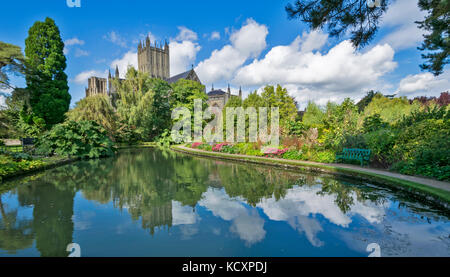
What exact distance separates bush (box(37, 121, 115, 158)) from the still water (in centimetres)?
645

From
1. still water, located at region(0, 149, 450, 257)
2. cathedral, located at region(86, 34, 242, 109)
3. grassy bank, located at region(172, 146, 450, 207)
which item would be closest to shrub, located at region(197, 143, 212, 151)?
grassy bank, located at region(172, 146, 450, 207)

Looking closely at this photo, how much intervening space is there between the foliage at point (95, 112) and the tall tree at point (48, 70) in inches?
48.1

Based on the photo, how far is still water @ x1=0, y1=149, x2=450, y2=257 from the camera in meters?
2.94

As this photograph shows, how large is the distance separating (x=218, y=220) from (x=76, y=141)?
42.6 feet

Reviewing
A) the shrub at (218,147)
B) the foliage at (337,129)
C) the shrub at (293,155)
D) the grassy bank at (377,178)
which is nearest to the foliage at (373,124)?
the foliage at (337,129)

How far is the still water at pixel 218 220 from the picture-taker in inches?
116

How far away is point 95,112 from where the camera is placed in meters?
20.4

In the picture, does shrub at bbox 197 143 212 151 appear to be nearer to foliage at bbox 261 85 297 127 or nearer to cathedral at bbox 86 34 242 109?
foliage at bbox 261 85 297 127

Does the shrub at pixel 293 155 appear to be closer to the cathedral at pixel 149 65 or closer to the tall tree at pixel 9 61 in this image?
the tall tree at pixel 9 61

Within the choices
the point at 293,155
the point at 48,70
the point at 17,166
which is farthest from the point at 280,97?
the point at 17,166

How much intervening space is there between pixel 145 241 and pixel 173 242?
1.41ft

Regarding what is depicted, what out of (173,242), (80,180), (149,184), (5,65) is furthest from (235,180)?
(5,65)

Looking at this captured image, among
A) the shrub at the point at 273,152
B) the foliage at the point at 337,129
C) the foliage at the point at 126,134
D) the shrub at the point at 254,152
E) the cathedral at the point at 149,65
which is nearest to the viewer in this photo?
the foliage at the point at 337,129
